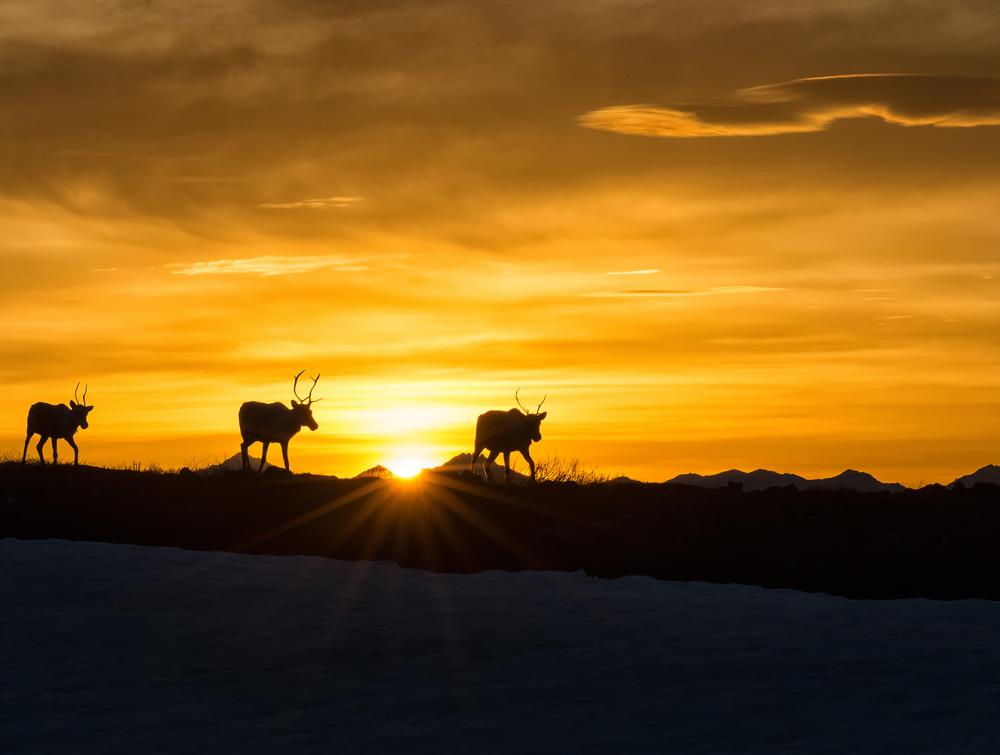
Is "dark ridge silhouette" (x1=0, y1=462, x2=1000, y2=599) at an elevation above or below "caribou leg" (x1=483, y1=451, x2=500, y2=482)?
Answer: below

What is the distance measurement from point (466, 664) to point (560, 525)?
10028 mm

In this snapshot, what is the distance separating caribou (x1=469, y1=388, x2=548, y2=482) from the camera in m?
34.2

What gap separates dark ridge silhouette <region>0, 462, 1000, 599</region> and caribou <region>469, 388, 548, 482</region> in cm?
163

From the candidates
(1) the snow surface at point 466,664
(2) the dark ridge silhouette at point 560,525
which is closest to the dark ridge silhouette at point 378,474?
(2) the dark ridge silhouette at point 560,525

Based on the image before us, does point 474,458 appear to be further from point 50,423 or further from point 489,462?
point 50,423

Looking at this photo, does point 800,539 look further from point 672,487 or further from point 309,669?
point 309,669

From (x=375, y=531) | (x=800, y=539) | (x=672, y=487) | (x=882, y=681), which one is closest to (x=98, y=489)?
(x=375, y=531)

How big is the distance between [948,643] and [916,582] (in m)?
6.52

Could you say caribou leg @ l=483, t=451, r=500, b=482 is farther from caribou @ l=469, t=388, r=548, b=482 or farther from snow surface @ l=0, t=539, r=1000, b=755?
snow surface @ l=0, t=539, r=1000, b=755

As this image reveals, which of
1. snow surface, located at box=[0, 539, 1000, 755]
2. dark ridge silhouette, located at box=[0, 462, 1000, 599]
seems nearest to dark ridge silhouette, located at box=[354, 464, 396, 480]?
dark ridge silhouette, located at box=[0, 462, 1000, 599]

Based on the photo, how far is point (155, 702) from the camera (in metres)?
15.4

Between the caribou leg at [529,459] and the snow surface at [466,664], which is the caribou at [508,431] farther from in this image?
the snow surface at [466,664]

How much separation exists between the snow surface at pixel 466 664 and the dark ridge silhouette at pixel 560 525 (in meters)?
2.33

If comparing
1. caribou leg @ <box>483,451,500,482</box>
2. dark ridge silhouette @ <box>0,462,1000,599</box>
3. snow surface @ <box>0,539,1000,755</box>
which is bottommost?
snow surface @ <box>0,539,1000,755</box>
